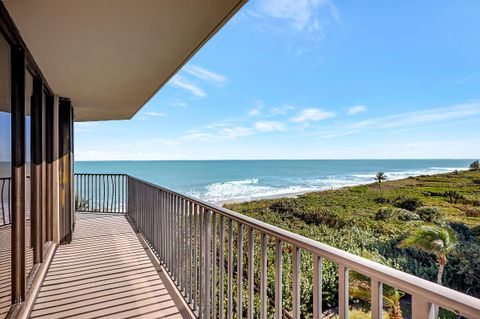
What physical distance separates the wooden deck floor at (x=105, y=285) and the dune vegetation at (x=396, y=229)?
193 centimetres

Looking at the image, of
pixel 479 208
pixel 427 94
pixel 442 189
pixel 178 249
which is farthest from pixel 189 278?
pixel 427 94

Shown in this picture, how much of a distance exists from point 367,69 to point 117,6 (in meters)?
24.8

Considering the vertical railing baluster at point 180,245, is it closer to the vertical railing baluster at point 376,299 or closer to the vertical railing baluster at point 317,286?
the vertical railing baluster at point 317,286

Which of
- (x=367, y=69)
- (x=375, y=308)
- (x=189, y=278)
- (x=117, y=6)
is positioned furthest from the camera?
(x=367, y=69)

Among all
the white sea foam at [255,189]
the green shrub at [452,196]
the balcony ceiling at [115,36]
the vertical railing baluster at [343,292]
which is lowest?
the white sea foam at [255,189]

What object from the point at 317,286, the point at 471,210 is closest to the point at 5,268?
the point at 317,286

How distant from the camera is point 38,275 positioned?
2.72m

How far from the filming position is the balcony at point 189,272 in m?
0.82

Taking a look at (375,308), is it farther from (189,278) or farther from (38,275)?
(38,275)

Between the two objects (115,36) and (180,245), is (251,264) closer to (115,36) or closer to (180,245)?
(180,245)

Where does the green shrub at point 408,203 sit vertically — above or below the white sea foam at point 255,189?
above

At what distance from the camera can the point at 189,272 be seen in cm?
229

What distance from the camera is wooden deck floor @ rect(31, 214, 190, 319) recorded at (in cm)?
229

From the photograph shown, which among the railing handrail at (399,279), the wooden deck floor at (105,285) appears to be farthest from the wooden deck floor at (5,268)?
the railing handrail at (399,279)
